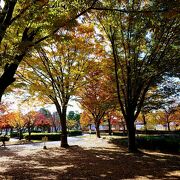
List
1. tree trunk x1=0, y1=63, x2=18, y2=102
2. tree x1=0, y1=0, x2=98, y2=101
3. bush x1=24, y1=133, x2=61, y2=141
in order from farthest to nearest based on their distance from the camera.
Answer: bush x1=24, y1=133, x2=61, y2=141 < tree trunk x1=0, y1=63, x2=18, y2=102 < tree x1=0, y1=0, x2=98, y2=101

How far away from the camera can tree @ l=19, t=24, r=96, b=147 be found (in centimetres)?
1908

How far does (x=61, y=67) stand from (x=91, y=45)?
3.18 meters

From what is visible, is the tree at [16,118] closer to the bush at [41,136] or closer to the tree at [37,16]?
the bush at [41,136]

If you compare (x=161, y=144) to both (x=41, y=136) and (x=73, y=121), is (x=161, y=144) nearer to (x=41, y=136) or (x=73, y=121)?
(x=41, y=136)

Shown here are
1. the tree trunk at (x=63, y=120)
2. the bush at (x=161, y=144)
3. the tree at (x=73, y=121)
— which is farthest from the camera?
the tree at (x=73, y=121)

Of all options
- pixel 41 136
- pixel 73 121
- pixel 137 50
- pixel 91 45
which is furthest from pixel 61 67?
pixel 73 121

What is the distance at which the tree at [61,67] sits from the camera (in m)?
19.1

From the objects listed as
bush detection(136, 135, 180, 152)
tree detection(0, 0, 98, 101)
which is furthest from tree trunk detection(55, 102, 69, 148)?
tree detection(0, 0, 98, 101)

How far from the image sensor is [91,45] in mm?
19438

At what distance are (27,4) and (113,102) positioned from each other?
14143mm

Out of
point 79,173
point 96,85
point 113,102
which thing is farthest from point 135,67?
point 96,85

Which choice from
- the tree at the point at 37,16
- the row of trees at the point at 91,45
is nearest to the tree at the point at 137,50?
the row of trees at the point at 91,45

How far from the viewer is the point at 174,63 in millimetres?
15000

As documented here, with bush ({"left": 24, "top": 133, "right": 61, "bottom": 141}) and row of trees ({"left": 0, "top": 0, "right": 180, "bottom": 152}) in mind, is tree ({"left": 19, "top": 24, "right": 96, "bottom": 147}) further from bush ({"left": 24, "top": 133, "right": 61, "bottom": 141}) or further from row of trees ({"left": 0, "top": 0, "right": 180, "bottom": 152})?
bush ({"left": 24, "top": 133, "right": 61, "bottom": 141})
